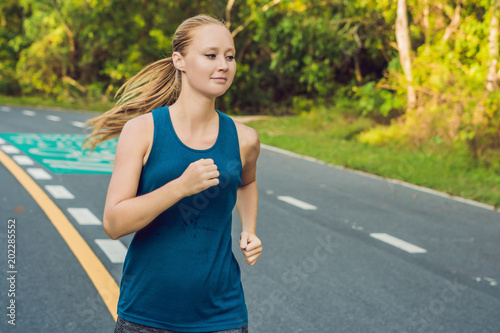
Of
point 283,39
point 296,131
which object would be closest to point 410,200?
point 296,131

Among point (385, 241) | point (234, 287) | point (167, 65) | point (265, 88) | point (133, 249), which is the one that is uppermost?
point (167, 65)

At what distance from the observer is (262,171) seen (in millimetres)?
12305

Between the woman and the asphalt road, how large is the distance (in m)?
2.31

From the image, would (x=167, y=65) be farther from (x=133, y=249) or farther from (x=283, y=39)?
(x=283, y=39)

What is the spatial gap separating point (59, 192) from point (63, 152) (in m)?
4.38

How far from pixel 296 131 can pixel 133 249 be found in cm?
1803

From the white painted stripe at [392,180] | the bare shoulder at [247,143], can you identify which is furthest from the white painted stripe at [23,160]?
the bare shoulder at [247,143]

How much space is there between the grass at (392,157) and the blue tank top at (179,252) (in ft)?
28.2

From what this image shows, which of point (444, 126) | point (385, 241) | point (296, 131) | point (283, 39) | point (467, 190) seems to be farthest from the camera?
point (283, 39)

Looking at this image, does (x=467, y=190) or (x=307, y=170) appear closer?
(x=467, y=190)

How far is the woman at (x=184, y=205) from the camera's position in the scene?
7.32ft

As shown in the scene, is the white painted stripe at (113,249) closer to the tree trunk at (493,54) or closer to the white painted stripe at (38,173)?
the white painted stripe at (38,173)

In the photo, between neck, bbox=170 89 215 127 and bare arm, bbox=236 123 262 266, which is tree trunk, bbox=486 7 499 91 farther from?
neck, bbox=170 89 215 127

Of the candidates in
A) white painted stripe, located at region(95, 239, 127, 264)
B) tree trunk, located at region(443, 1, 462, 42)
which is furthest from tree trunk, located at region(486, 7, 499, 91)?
white painted stripe, located at region(95, 239, 127, 264)
